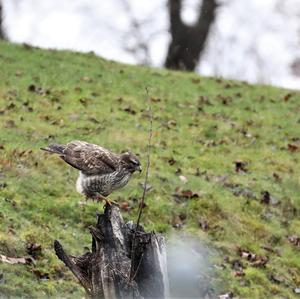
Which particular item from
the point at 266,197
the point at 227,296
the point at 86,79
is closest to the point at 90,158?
the point at 227,296

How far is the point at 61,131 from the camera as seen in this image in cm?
1267

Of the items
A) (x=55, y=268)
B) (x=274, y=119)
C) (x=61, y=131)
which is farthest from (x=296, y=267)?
(x=274, y=119)

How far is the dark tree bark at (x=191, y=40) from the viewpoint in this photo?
24.0 m

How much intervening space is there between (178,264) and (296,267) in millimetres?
1836

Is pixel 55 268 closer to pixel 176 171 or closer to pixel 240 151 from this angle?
pixel 176 171

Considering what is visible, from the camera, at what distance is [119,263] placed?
19.5 ft

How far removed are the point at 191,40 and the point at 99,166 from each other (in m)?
17.8

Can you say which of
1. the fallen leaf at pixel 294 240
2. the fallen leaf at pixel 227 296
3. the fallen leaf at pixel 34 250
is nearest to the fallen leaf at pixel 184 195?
the fallen leaf at pixel 294 240

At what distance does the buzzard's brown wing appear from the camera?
6.70m

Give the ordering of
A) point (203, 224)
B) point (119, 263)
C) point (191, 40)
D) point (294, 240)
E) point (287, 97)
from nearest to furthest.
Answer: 1. point (119, 263)
2. point (203, 224)
3. point (294, 240)
4. point (287, 97)
5. point (191, 40)

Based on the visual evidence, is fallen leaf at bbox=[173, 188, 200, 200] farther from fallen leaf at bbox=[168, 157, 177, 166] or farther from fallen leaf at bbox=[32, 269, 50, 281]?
fallen leaf at bbox=[32, 269, 50, 281]

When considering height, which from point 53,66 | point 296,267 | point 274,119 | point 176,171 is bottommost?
point 296,267

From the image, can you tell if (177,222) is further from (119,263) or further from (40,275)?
(119,263)

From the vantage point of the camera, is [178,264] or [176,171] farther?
[176,171]
